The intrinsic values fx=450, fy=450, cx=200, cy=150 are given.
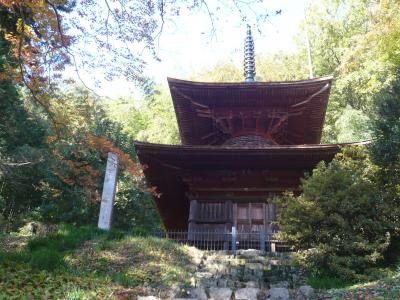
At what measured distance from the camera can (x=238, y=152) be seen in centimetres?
1197

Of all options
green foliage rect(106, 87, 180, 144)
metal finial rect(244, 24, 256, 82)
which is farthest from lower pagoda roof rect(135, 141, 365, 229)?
green foliage rect(106, 87, 180, 144)

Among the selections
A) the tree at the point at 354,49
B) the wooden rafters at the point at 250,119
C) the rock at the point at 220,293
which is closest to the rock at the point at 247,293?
the rock at the point at 220,293

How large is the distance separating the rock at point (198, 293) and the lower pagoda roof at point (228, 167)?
16.7ft

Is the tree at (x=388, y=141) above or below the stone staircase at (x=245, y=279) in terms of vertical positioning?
above

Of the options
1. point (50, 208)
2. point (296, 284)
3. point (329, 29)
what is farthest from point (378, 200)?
point (329, 29)

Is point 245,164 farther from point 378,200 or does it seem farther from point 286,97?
point 378,200

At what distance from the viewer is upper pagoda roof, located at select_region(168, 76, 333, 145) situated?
44.5 feet

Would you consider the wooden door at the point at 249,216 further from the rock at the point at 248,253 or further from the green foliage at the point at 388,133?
the green foliage at the point at 388,133

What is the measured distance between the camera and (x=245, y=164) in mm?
12773

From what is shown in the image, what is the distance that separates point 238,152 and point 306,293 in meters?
5.11

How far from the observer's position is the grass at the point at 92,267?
7014 millimetres

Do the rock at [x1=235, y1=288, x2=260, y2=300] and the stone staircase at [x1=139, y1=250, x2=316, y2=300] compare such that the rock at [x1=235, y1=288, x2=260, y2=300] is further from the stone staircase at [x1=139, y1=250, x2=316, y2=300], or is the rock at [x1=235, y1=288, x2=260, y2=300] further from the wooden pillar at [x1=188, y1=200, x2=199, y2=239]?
the wooden pillar at [x1=188, y1=200, x2=199, y2=239]

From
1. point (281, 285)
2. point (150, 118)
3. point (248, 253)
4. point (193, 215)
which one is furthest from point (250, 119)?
point (150, 118)

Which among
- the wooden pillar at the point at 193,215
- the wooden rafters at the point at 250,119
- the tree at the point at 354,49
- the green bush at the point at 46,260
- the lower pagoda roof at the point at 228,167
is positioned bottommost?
the green bush at the point at 46,260
